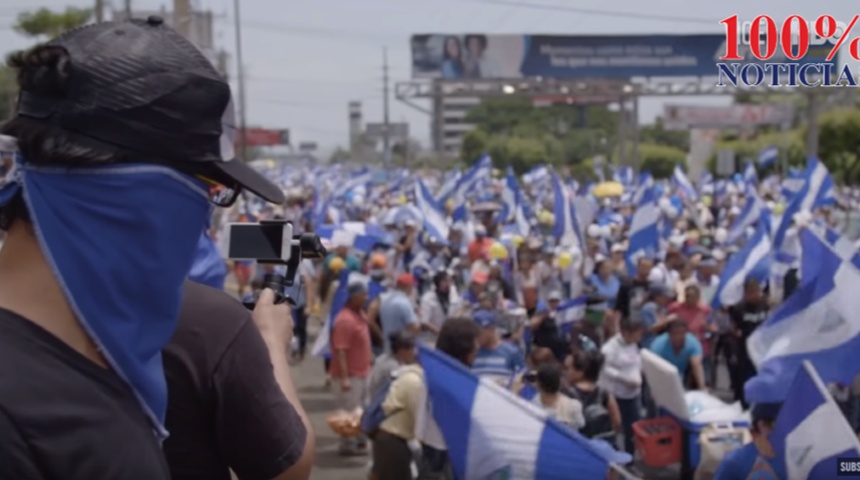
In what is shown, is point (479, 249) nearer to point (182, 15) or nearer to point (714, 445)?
point (182, 15)

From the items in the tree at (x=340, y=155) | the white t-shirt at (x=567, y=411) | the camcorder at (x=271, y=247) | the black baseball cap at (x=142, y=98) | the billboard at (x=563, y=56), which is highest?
the billboard at (x=563, y=56)

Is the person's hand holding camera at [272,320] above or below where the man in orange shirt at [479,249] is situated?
above

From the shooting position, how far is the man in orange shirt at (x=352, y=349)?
10.3 m

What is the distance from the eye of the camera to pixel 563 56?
5634 centimetres

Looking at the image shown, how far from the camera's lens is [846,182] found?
51688 mm

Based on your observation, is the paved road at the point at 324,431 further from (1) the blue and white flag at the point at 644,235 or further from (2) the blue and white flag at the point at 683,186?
(2) the blue and white flag at the point at 683,186

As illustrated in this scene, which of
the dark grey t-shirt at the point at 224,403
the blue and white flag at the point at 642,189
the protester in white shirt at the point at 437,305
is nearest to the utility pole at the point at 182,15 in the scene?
the protester in white shirt at the point at 437,305

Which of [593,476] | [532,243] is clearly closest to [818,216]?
[532,243]

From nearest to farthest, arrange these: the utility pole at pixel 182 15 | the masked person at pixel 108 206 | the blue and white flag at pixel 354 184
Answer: the masked person at pixel 108 206 < the utility pole at pixel 182 15 < the blue and white flag at pixel 354 184

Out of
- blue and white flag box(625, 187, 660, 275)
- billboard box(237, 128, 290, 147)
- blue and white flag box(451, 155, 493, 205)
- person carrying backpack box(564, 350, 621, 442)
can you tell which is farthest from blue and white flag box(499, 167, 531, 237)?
billboard box(237, 128, 290, 147)

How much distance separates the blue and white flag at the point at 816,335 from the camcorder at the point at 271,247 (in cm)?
454

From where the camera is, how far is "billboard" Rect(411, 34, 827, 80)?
5484cm

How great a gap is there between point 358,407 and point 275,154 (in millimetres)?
173254

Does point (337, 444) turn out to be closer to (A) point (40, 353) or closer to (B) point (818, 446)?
(B) point (818, 446)
